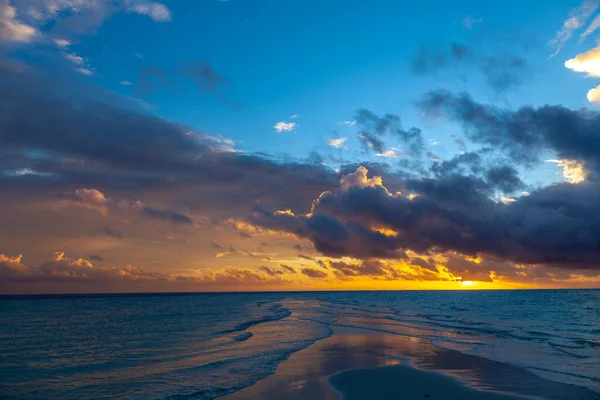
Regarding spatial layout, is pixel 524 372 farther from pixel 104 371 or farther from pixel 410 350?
pixel 104 371

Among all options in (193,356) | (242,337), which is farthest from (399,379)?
(242,337)

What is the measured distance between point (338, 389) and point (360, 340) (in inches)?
700

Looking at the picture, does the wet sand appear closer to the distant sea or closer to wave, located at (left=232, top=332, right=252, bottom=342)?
the distant sea

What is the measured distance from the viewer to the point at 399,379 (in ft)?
66.3

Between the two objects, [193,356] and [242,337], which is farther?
[242,337]

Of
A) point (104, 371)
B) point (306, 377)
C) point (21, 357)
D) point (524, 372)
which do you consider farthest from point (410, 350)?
point (21, 357)

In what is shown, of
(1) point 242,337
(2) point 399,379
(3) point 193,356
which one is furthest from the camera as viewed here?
(1) point 242,337

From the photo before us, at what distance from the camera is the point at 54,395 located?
18156mm

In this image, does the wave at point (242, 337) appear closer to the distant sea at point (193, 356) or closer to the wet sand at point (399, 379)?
the distant sea at point (193, 356)

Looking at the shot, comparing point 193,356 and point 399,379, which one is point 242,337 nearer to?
point 193,356

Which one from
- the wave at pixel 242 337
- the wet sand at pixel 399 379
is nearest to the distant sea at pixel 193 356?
the wave at pixel 242 337

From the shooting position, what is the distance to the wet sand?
17.4 metres

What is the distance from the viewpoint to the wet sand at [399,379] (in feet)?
57.0

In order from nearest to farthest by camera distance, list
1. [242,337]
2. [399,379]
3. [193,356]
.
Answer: [399,379]
[193,356]
[242,337]
